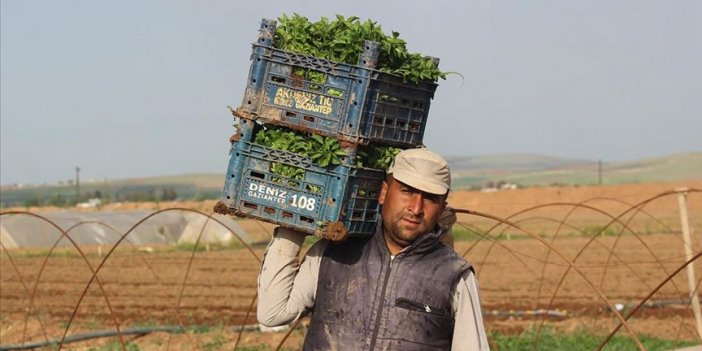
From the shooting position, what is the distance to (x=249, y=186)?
4.02 m

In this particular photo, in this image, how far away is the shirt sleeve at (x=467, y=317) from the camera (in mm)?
3670

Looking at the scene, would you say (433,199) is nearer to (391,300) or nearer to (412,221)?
(412,221)

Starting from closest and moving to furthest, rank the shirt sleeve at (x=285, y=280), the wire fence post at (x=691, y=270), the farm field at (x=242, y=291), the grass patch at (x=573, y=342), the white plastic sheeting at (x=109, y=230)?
the shirt sleeve at (x=285, y=280) → the wire fence post at (x=691, y=270) → the grass patch at (x=573, y=342) → the farm field at (x=242, y=291) → the white plastic sheeting at (x=109, y=230)

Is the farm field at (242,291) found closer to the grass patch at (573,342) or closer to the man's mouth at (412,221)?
the grass patch at (573,342)

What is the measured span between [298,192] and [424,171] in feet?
1.66

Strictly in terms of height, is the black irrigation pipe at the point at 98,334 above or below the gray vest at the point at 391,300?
below

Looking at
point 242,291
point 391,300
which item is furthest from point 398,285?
point 242,291

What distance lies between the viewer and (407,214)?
12.3 ft

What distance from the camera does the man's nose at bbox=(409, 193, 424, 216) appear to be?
12.2 feet

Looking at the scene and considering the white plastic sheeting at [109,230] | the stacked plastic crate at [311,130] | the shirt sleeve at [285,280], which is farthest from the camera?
the white plastic sheeting at [109,230]

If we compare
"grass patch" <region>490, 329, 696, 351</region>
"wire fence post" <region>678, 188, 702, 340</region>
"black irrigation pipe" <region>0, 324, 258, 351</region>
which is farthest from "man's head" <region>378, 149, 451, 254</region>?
"black irrigation pipe" <region>0, 324, 258, 351</region>

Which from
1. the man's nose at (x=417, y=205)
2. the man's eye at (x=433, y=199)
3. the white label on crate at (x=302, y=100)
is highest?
the white label on crate at (x=302, y=100)

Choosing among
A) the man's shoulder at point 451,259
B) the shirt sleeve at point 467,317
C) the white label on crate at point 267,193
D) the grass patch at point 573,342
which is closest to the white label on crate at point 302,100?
the white label on crate at point 267,193

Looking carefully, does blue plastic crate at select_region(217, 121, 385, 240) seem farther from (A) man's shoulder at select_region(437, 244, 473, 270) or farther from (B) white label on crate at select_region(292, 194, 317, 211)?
(A) man's shoulder at select_region(437, 244, 473, 270)
